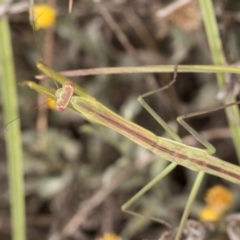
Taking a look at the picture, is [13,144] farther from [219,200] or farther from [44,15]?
[219,200]

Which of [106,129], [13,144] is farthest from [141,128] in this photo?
[106,129]

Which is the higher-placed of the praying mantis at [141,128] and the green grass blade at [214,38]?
the green grass blade at [214,38]

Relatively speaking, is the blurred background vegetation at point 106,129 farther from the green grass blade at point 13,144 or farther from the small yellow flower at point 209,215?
the green grass blade at point 13,144

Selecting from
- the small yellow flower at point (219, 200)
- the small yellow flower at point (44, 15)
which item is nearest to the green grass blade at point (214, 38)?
the small yellow flower at point (219, 200)

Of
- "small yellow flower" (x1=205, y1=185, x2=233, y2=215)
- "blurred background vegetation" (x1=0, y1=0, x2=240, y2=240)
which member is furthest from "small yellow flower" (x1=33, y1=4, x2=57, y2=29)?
"small yellow flower" (x1=205, y1=185, x2=233, y2=215)

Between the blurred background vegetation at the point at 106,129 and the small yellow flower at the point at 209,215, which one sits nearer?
the small yellow flower at the point at 209,215

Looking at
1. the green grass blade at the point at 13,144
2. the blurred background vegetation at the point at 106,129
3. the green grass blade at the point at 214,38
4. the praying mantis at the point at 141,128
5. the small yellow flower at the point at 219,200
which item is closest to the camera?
the praying mantis at the point at 141,128
